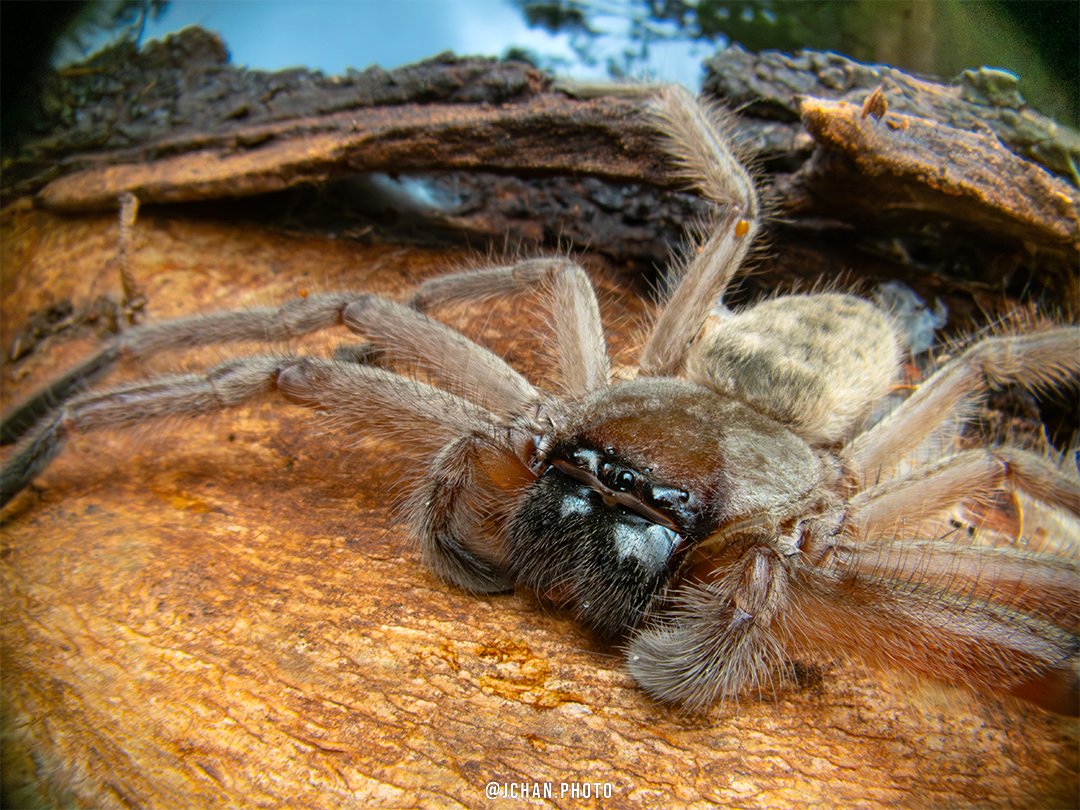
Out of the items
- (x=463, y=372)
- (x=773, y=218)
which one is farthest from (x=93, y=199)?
(x=773, y=218)

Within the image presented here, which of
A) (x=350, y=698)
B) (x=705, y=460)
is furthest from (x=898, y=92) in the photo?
(x=350, y=698)

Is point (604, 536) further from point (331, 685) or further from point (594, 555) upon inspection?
point (331, 685)

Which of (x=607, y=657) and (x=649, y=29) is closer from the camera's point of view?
(x=607, y=657)

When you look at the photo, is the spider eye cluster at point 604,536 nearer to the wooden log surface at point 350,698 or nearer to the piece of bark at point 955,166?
the wooden log surface at point 350,698

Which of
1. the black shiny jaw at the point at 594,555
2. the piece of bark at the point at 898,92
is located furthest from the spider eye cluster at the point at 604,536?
the piece of bark at the point at 898,92

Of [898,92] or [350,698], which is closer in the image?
[350,698]

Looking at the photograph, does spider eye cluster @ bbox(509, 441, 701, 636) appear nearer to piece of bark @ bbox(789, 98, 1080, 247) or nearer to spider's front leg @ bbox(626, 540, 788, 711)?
spider's front leg @ bbox(626, 540, 788, 711)

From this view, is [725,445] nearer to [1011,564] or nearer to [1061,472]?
[1011,564]
